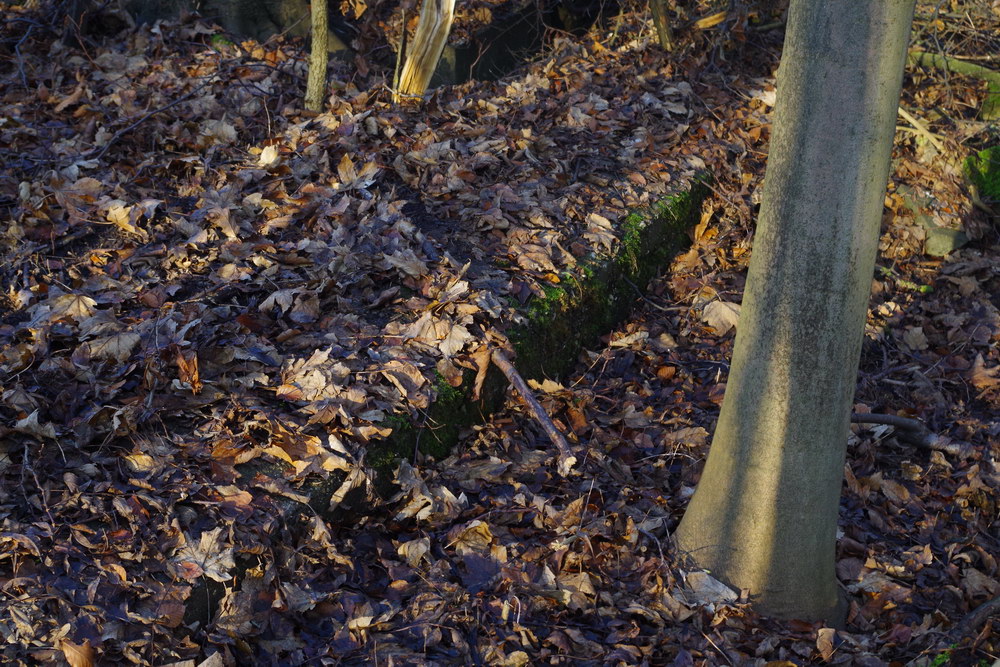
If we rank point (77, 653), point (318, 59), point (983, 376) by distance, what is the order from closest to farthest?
point (77, 653)
point (983, 376)
point (318, 59)

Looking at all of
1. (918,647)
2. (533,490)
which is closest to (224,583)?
(533,490)

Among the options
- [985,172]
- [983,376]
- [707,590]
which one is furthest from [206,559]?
[985,172]

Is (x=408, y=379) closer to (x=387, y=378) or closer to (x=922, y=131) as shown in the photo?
(x=387, y=378)

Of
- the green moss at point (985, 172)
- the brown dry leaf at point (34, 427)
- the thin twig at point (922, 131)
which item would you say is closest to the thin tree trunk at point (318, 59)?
the brown dry leaf at point (34, 427)

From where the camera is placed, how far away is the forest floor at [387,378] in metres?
2.85

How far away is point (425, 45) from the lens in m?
5.82

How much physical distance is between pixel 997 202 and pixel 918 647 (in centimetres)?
454

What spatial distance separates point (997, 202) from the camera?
633cm

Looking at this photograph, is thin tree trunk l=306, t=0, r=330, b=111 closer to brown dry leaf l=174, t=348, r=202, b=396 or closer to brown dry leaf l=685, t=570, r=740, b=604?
brown dry leaf l=174, t=348, r=202, b=396

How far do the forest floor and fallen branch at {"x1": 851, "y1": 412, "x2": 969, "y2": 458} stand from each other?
55mm

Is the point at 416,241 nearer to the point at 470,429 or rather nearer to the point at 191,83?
the point at 470,429

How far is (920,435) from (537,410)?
2.02m

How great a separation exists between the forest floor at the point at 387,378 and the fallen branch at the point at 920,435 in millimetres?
55

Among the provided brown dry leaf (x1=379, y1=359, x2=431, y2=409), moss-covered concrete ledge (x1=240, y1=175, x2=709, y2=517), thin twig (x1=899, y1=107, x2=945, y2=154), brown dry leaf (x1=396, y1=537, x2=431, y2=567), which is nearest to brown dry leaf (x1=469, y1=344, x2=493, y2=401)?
moss-covered concrete ledge (x1=240, y1=175, x2=709, y2=517)
